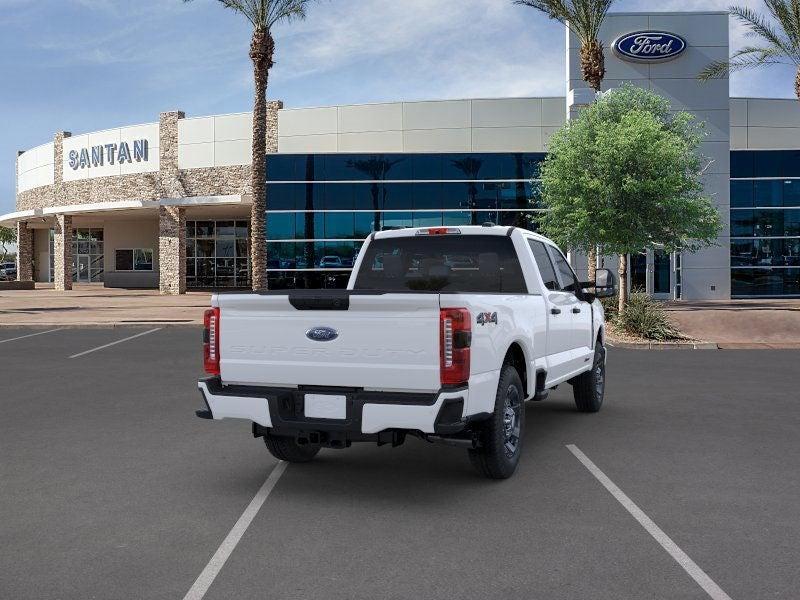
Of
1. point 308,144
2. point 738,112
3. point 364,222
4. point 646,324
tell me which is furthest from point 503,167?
point 646,324

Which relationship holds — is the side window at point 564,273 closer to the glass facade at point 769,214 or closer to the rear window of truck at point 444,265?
the rear window of truck at point 444,265

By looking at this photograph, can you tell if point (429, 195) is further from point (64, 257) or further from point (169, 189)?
point (64, 257)

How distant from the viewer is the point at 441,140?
113 feet

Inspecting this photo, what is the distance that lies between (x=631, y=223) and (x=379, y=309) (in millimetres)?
18542

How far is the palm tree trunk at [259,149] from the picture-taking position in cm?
2709

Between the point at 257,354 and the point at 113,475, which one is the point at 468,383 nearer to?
the point at 257,354

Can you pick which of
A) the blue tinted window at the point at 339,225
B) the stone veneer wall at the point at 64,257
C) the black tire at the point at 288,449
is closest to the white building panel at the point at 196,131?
the blue tinted window at the point at 339,225

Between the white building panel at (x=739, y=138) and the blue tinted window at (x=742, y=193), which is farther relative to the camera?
the white building panel at (x=739, y=138)

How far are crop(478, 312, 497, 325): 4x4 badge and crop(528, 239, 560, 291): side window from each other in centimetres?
194

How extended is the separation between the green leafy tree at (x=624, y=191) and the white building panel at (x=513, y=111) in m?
9.43

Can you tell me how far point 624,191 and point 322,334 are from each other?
728 inches

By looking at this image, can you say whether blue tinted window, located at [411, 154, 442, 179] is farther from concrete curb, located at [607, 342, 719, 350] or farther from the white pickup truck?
the white pickup truck

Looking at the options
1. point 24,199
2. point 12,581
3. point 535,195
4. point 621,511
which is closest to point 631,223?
point 535,195

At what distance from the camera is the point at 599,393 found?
30.4 ft
